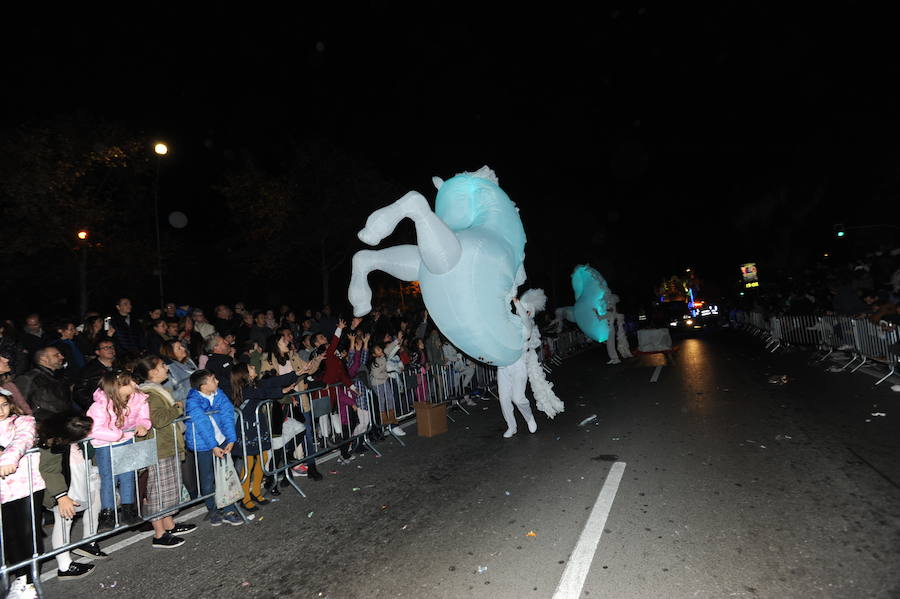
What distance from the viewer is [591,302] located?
1576 cm

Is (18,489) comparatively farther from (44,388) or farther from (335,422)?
(335,422)

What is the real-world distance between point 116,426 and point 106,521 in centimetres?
119

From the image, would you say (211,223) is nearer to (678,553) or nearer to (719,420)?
(719,420)

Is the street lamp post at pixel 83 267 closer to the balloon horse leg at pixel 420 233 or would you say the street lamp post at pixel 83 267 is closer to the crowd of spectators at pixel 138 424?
the crowd of spectators at pixel 138 424

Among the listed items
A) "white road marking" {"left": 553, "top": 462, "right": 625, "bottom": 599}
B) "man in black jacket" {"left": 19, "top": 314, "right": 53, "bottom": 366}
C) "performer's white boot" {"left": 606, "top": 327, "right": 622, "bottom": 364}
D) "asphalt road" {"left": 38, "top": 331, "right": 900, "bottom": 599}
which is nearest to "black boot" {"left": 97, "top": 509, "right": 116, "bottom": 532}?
"asphalt road" {"left": 38, "top": 331, "right": 900, "bottom": 599}

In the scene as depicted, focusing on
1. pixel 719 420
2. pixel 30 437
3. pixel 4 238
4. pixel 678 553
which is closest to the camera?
pixel 678 553

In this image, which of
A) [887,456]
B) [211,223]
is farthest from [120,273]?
[887,456]

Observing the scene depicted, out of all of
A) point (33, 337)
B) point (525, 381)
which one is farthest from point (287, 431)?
point (33, 337)

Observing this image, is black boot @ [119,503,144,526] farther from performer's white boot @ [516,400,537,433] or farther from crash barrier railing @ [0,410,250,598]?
performer's white boot @ [516,400,537,433]

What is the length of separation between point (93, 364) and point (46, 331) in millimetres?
2169

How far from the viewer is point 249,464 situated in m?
5.25

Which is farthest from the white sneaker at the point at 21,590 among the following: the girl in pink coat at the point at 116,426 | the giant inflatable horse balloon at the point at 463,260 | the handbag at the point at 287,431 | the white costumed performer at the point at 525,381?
the white costumed performer at the point at 525,381

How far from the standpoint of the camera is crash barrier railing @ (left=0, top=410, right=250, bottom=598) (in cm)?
376

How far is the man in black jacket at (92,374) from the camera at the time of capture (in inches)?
229
